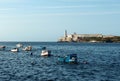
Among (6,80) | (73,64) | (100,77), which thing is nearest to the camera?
(6,80)

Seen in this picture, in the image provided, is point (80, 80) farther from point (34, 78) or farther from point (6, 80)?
point (6, 80)

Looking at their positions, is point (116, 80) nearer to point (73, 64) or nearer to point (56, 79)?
point (56, 79)

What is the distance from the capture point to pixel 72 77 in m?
54.0

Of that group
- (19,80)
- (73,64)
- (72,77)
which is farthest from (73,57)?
(19,80)

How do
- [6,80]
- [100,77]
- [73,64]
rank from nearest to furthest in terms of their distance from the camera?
[6,80] → [100,77] → [73,64]

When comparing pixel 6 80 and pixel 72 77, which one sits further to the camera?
pixel 72 77

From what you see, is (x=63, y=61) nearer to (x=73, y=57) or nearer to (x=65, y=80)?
(x=73, y=57)

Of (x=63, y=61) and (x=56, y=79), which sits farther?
(x=63, y=61)

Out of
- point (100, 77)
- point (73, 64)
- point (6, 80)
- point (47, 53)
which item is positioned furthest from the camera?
point (47, 53)

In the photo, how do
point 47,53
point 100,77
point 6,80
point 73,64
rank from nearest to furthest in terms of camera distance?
point 6,80 → point 100,77 → point 73,64 → point 47,53

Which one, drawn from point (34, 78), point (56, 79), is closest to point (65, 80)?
point (56, 79)

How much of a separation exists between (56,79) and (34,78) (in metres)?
3.40

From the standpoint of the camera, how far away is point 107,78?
52531mm

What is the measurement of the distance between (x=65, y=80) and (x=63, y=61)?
32353 millimetres
